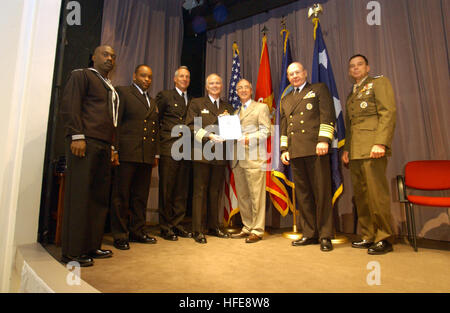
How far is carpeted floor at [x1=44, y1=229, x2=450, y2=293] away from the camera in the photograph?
1428mm

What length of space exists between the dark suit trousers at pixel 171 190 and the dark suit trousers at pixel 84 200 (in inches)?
→ 29.2

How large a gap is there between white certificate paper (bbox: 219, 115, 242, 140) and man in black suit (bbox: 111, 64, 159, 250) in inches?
25.8

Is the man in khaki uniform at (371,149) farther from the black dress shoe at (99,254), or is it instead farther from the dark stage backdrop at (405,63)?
the black dress shoe at (99,254)

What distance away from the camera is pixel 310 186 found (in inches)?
101

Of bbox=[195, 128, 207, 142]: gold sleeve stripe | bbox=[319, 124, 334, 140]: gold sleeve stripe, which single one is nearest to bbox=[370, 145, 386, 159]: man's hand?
bbox=[319, 124, 334, 140]: gold sleeve stripe

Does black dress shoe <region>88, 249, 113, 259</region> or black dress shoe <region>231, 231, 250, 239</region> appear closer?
black dress shoe <region>88, 249, 113, 259</region>

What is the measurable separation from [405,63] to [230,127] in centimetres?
217

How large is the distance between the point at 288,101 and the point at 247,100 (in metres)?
0.50

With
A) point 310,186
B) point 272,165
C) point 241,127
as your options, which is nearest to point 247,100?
point 241,127

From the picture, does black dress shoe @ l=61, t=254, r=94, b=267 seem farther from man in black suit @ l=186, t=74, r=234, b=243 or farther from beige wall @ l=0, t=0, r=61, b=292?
man in black suit @ l=186, t=74, r=234, b=243

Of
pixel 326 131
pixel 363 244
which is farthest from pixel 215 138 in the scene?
pixel 363 244

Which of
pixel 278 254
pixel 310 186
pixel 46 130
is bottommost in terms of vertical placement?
pixel 278 254

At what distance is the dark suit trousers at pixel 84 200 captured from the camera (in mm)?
1814
